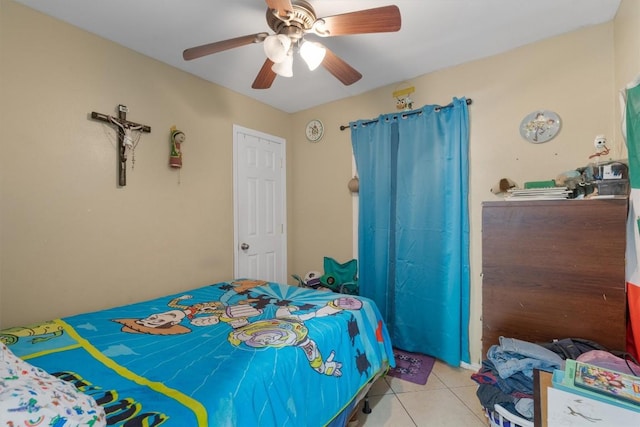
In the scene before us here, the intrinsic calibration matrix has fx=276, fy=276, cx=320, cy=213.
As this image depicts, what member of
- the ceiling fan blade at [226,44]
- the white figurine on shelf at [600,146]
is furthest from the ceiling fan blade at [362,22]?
the white figurine on shelf at [600,146]

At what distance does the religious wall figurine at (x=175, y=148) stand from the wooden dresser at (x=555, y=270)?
2399 mm

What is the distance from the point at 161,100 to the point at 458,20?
2330 mm

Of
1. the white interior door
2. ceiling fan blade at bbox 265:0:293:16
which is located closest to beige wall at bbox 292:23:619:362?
the white interior door

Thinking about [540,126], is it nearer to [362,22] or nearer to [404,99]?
[404,99]

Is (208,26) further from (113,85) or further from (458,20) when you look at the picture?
(458,20)

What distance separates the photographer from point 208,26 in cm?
189

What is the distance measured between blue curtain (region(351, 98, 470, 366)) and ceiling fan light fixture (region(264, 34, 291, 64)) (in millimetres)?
1481

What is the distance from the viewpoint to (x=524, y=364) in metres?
1.42

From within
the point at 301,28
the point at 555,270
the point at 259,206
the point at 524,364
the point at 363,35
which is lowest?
the point at 524,364

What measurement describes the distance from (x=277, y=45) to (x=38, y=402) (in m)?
1.65

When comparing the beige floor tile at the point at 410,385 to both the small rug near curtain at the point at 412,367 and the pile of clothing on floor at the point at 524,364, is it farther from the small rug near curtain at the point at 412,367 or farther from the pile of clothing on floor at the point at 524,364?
the pile of clothing on floor at the point at 524,364

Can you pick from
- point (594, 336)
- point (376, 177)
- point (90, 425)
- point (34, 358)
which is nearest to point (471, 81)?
point (376, 177)

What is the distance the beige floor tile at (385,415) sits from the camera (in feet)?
5.76

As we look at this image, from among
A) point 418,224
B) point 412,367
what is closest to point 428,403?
point 412,367
